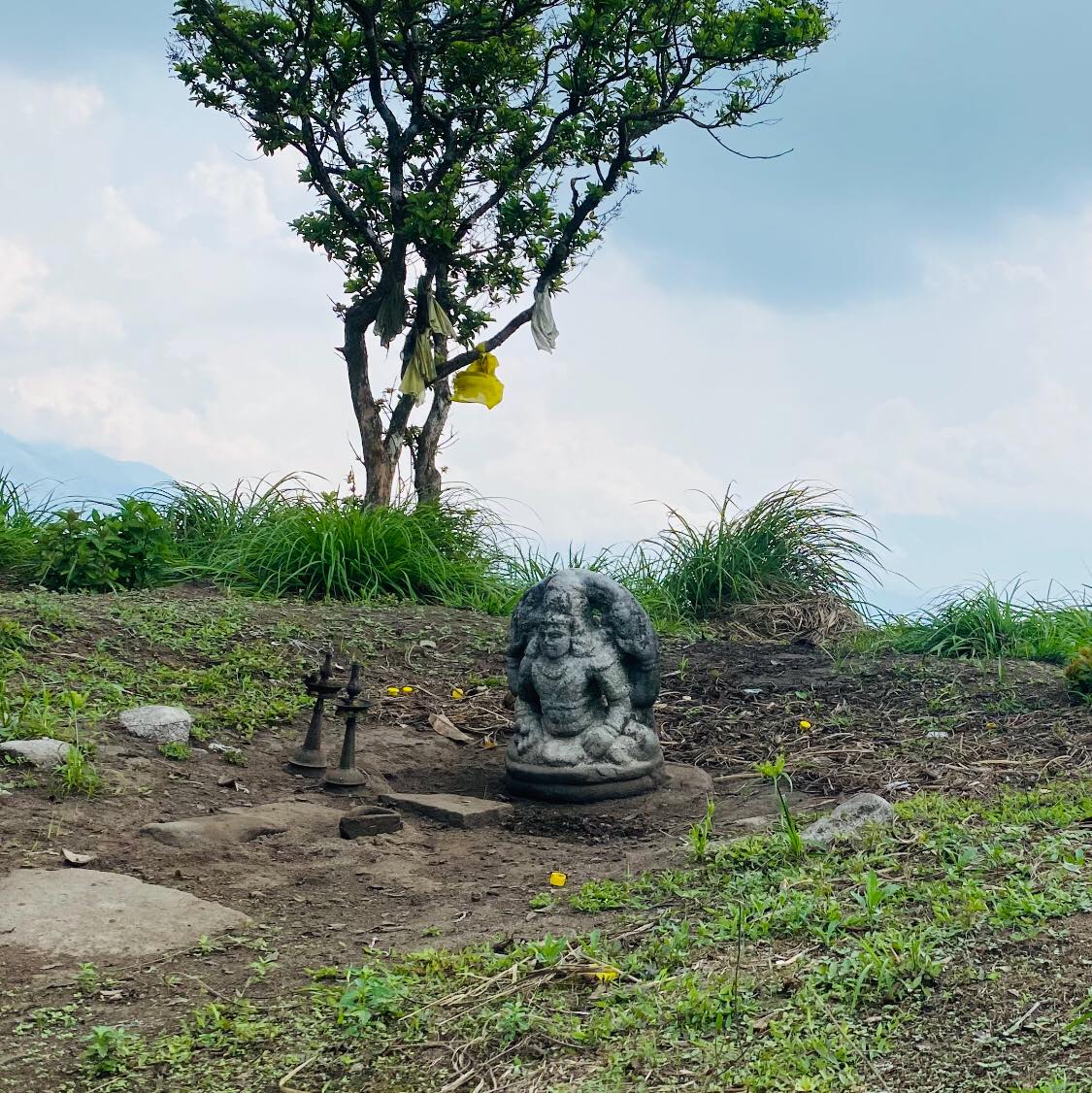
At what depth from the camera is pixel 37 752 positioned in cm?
525

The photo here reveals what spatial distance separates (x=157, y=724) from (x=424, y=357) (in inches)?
269

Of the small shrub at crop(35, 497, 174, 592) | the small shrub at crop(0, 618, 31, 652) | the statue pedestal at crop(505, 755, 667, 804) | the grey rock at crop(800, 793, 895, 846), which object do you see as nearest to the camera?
the grey rock at crop(800, 793, 895, 846)

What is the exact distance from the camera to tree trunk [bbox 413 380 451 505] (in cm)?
1245

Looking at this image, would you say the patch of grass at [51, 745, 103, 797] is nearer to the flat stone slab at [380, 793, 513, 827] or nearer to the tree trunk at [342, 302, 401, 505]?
the flat stone slab at [380, 793, 513, 827]

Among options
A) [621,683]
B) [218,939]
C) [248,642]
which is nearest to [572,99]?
[248,642]

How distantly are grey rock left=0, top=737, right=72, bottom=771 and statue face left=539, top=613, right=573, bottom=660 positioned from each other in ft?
7.15

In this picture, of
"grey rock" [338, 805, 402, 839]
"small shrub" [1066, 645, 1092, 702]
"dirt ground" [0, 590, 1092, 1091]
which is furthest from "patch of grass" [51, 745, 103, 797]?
"small shrub" [1066, 645, 1092, 702]

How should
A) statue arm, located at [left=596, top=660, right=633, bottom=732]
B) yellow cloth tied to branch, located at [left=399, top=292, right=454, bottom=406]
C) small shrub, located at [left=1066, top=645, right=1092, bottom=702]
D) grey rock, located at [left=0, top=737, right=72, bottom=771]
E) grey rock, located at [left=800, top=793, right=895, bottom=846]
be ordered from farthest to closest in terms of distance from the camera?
yellow cloth tied to branch, located at [left=399, top=292, right=454, bottom=406] < small shrub, located at [left=1066, top=645, right=1092, bottom=702] < statue arm, located at [left=596, top=660, right=633, bottom=732] < grey rock, located at [left=0, top=737, right=72, bottom=771] < grey rock, located at [left=800, top=793, right=895, bottom=846]

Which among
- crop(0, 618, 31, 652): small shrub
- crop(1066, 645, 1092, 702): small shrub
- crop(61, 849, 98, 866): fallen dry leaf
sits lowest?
crop(61, 849, 98, 866): fallen dry leaf

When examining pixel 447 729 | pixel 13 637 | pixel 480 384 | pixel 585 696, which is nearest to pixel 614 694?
pixel 585 696

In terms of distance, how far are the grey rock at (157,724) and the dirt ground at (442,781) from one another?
9 cm

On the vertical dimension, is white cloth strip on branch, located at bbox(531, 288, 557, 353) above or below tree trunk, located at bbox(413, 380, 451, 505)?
above

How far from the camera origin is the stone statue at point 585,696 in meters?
5.75

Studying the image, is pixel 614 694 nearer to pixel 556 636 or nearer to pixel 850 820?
pixel 556 636
